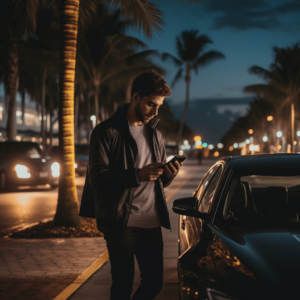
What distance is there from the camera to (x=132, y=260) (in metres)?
3.15

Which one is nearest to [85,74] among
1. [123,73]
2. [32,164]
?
[123,73]

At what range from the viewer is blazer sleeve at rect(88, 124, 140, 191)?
9.68 ft

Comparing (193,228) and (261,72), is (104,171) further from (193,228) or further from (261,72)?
(261,72)

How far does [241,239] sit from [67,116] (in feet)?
19.5

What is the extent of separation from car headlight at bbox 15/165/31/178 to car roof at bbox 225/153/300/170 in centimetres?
1349

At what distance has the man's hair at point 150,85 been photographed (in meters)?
3.09

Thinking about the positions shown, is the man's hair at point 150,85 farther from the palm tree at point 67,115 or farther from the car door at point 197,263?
the palm tree at point 67,115

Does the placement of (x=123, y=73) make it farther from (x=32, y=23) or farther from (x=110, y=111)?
(x=110, y=111)

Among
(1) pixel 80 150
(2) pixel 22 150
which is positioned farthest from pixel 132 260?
(1) pixel 80 150

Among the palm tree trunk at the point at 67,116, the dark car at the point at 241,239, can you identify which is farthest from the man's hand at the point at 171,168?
the palm tree trunk at the point at 67,116

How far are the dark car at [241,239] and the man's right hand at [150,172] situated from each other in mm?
596

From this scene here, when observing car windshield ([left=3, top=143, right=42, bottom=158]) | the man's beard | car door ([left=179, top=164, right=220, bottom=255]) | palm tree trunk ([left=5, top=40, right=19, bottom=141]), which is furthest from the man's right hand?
palm tree trunk ([left=5, top=40, right=19, bottom=141])

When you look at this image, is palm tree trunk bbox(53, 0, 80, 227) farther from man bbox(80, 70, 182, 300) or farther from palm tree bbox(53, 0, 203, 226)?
man bbox(80, 70, 182, 300)

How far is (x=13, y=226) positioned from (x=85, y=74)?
17.4 metres
